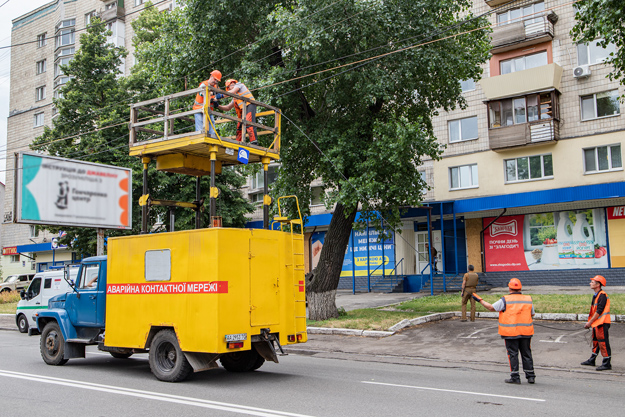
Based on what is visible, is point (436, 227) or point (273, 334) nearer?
point (273, 334)

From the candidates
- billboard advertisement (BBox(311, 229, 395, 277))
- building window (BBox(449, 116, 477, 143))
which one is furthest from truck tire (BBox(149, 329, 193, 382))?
building window (BBox(449, 116, 477, 143))

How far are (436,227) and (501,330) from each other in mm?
19718

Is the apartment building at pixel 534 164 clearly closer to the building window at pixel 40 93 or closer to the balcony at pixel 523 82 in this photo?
the balcony at pixel 523 82

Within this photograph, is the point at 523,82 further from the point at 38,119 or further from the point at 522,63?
the point at 38,119

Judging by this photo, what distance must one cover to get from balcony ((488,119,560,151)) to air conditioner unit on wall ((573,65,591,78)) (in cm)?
221

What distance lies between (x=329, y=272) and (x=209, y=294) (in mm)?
8333

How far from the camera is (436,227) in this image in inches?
1100

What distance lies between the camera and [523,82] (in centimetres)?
2488

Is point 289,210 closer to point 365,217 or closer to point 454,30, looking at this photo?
point 365,217

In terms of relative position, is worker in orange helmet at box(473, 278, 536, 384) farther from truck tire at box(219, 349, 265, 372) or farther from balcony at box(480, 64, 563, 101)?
balcony at box(480, 64, 563, 101)

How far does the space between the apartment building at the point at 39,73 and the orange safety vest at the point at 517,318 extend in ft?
139

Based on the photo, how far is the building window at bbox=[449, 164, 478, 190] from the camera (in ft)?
88.0

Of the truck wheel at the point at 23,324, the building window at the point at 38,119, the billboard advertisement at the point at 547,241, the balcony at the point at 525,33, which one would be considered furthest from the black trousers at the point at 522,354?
the building window at the point at 38,119

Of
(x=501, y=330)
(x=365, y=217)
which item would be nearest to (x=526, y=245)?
(x=365, y=217)
